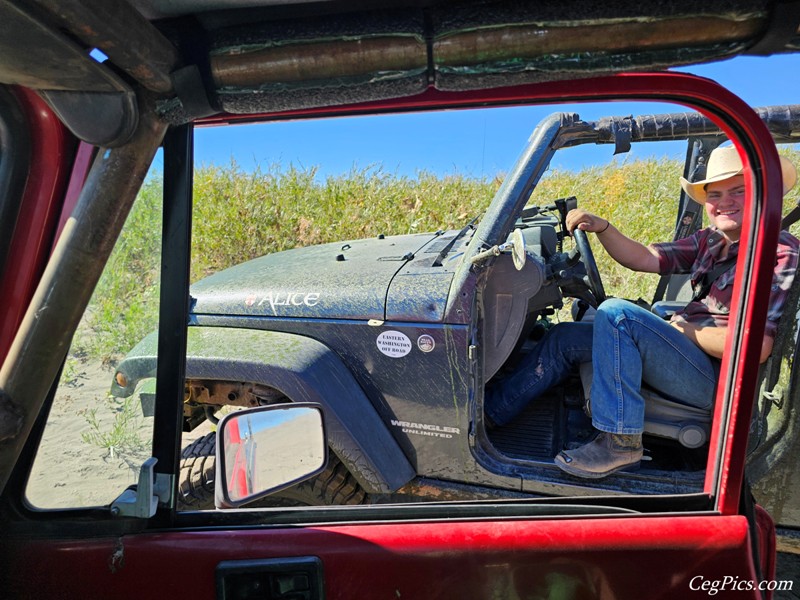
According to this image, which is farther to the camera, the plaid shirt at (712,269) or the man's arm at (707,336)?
the man's arm at (707,336)

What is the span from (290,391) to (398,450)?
466 mm

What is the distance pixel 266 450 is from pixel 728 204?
1.85 metres

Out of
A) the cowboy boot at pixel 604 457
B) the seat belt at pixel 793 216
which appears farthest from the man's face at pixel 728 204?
the cowboy boot at pixel 604 457

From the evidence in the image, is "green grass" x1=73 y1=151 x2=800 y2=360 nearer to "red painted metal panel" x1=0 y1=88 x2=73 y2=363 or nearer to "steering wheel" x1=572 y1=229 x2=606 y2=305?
"steering wheel" x1=572 y1=229 x2=606 y2=305

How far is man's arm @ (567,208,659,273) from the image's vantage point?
2.25m

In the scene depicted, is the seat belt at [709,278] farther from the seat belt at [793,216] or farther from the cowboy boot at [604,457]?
the cowboy boot at [604,457]

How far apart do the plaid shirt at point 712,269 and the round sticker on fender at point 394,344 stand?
108 cm

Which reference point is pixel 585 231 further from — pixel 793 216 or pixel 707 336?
pixel 793 216

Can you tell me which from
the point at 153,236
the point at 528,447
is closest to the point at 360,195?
the point at 528,447

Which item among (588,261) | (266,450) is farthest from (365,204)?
(266,450)

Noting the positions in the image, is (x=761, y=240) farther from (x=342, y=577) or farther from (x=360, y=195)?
(x=360, y=195)

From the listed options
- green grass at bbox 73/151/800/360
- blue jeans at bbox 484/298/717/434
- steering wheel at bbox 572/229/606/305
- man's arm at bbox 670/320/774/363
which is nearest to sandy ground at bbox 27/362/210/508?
blue jeans at bbox 484/298/717/434

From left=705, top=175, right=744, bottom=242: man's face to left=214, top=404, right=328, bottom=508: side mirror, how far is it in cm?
167

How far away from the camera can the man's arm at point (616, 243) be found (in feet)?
7.38
